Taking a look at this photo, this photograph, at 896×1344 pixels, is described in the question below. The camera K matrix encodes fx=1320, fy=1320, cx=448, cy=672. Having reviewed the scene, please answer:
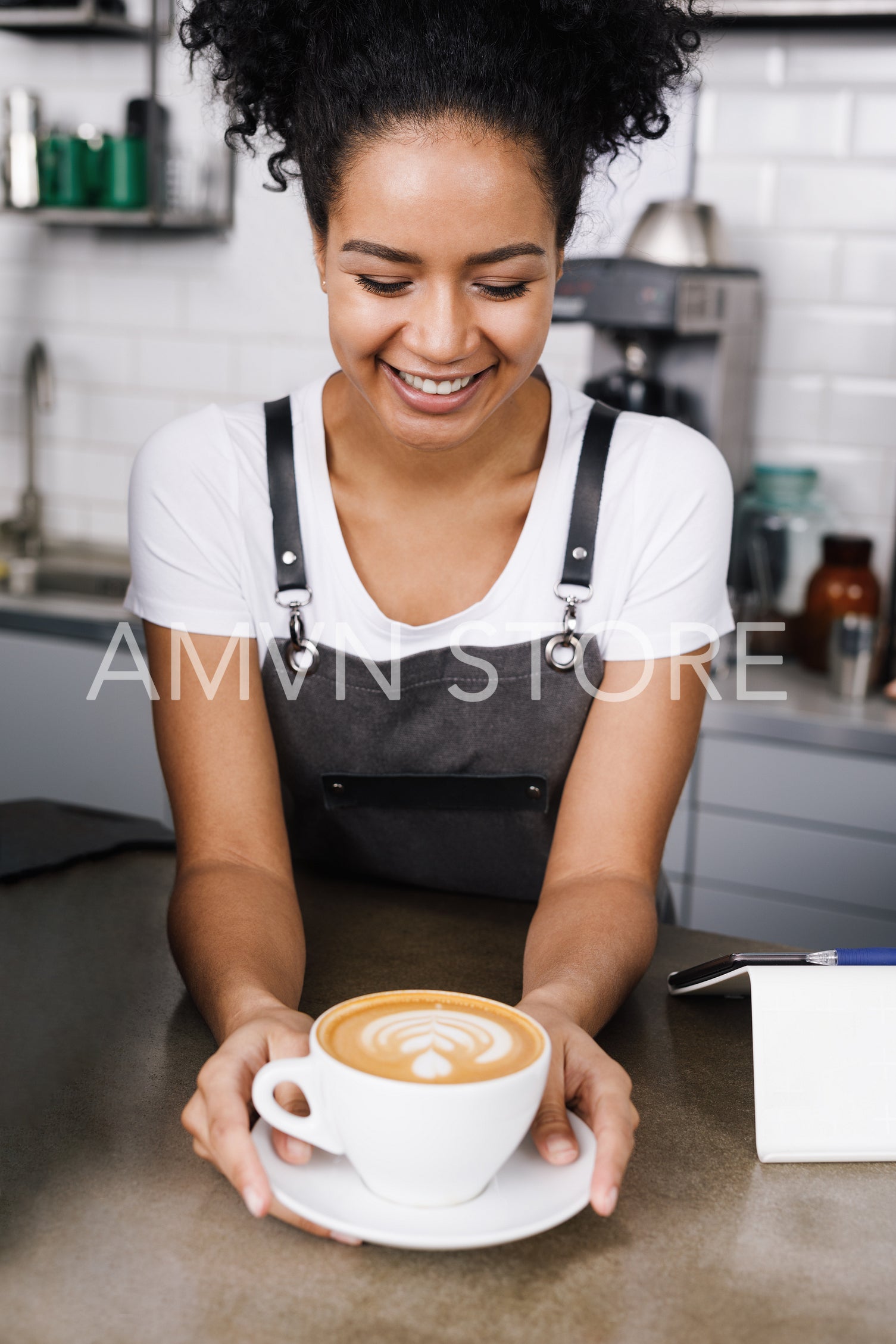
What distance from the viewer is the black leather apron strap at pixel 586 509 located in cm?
132

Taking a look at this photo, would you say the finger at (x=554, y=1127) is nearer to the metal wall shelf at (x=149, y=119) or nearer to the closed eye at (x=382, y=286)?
the closed eye at (x=382, y=286)

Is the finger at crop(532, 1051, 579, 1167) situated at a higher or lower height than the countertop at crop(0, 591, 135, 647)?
higher

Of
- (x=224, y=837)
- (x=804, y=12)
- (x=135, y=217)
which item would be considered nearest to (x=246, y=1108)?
(x=224, y=837)

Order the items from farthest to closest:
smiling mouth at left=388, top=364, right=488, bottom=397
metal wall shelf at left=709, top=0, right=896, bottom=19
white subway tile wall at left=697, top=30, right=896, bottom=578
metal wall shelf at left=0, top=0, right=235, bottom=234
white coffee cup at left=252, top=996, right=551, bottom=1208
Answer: metal wall shelf at left=0, top=0, right=235, bottom=234 → white subway tile wall at left=697, top=30, right=896, bottom=578 → metal wall shelf at left=709, top=0, right=896, bottom=19 → smiling mouth at left=388, top=364, right=488, bottom=397 → white coffee cup at left=252, top=996, right=551, bottom=1208

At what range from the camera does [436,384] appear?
112 cm

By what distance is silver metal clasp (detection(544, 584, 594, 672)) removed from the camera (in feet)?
4.31

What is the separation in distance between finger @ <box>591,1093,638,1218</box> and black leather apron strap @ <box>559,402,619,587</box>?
2.11ft

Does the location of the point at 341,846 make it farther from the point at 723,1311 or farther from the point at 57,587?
the point at 57,587

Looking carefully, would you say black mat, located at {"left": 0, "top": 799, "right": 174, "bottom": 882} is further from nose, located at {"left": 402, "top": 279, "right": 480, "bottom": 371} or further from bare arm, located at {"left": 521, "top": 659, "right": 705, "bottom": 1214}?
nose, located at {"left": 402, "top": 279, "right": 480, "bottom": 371}

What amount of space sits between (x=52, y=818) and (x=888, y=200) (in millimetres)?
2146

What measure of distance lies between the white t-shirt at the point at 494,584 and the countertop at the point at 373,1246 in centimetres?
40

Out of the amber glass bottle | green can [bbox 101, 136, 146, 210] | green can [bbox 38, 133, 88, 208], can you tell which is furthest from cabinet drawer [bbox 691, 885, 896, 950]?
green can [bbox 38, 133, 88, 208]

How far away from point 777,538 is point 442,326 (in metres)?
1.80

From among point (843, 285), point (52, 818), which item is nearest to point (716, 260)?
point (843, 285)
